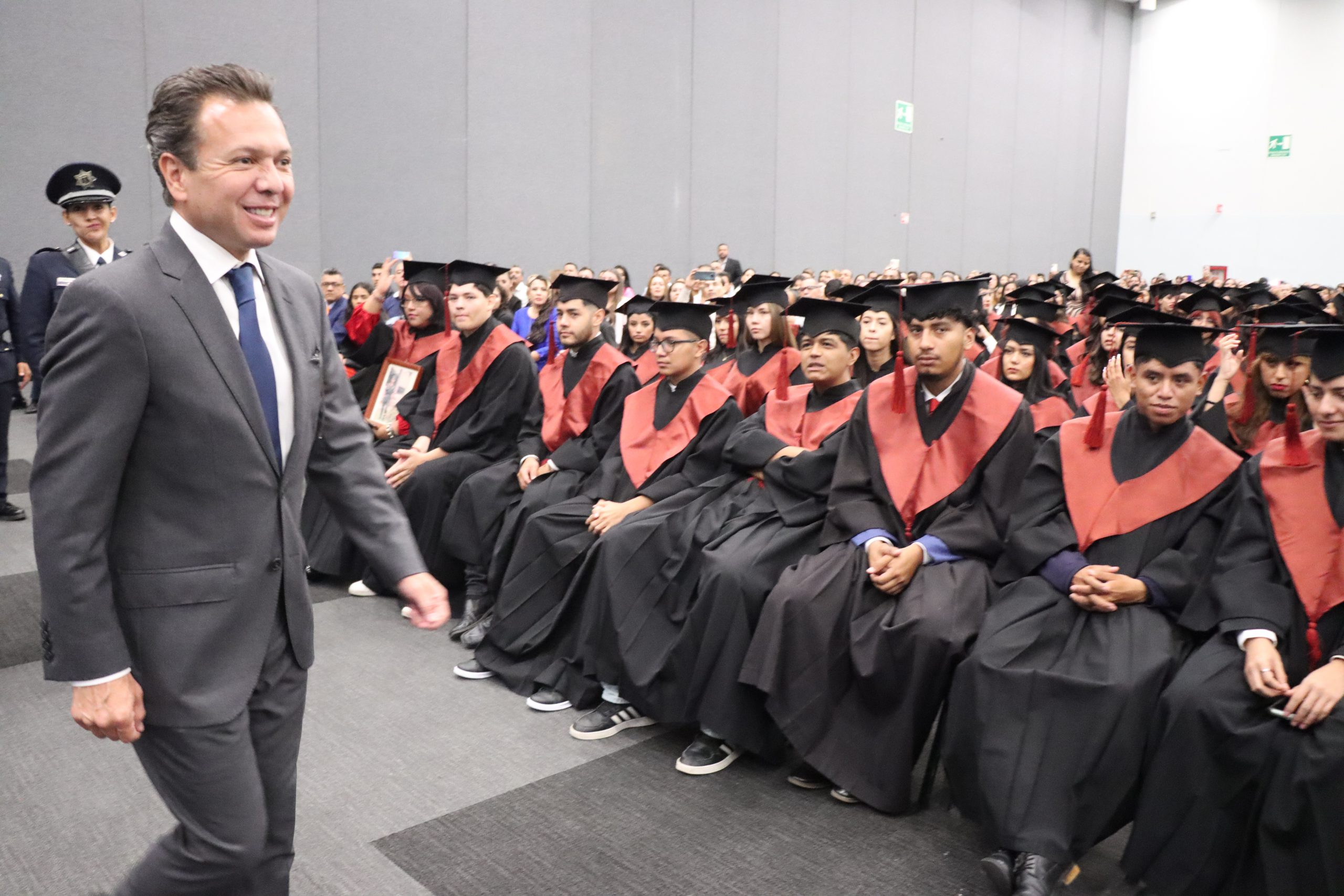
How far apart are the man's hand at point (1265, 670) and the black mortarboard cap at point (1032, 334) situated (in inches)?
104

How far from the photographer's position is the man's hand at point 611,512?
4.21m

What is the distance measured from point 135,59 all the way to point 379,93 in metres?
2.65

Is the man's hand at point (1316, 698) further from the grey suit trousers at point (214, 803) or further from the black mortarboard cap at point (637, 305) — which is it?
the black mortarboard cap at point (637, 305)

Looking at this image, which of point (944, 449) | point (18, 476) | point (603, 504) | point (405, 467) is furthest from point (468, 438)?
point (18, 476)

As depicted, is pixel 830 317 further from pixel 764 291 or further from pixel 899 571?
pixel 899 571

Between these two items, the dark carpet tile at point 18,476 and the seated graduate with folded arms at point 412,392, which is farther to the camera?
the dark carpet tile at point 18,476

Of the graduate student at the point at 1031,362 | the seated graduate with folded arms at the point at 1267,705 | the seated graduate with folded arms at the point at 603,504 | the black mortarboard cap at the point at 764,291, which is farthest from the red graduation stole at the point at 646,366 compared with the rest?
the seated graduate with folded arms at the point at 1267,705

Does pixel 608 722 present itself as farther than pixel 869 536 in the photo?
Yes

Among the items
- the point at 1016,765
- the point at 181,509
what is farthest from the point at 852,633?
the point at 181,509

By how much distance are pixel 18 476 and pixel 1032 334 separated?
24.3 feet

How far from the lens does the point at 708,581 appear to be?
3.61m

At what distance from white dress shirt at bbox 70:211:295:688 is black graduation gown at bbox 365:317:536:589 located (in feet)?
11.1

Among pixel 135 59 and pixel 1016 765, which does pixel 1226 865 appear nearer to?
pixel 1016 765

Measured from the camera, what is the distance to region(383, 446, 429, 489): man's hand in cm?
522
